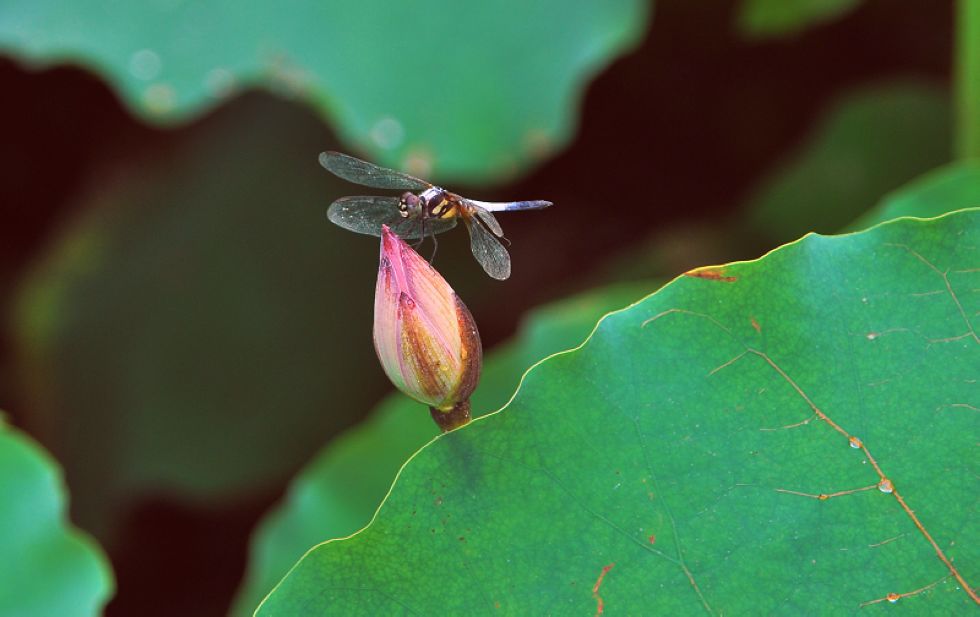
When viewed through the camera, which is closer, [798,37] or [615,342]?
[615,342]

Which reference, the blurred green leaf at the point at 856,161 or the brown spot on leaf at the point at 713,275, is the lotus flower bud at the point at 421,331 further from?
the blurred green leaf at the point at 856,161

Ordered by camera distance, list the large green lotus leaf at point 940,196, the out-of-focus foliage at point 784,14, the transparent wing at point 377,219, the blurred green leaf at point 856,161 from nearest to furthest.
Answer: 1. the transparent wing at point 377,219
2. the large green lotus leaf at point 940,196
3. the out-of-focus foliage at point 784,14
4. the blurred green leaf at point 856,161

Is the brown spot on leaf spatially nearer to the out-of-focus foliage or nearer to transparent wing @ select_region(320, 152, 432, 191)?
transparent wing @ select_region(320, 152, 432, 191)

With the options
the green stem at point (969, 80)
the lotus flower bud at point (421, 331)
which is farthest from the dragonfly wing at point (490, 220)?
the green stem at point (969, 80)

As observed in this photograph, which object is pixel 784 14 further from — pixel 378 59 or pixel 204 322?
pixel 204 322

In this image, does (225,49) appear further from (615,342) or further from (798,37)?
(798,37)

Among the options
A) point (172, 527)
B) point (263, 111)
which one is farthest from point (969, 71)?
point (172, 527)

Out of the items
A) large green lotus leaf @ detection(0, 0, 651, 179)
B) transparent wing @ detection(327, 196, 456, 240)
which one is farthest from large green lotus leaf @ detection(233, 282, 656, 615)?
transparent wing @ detection(327, 196, 456, 240)
